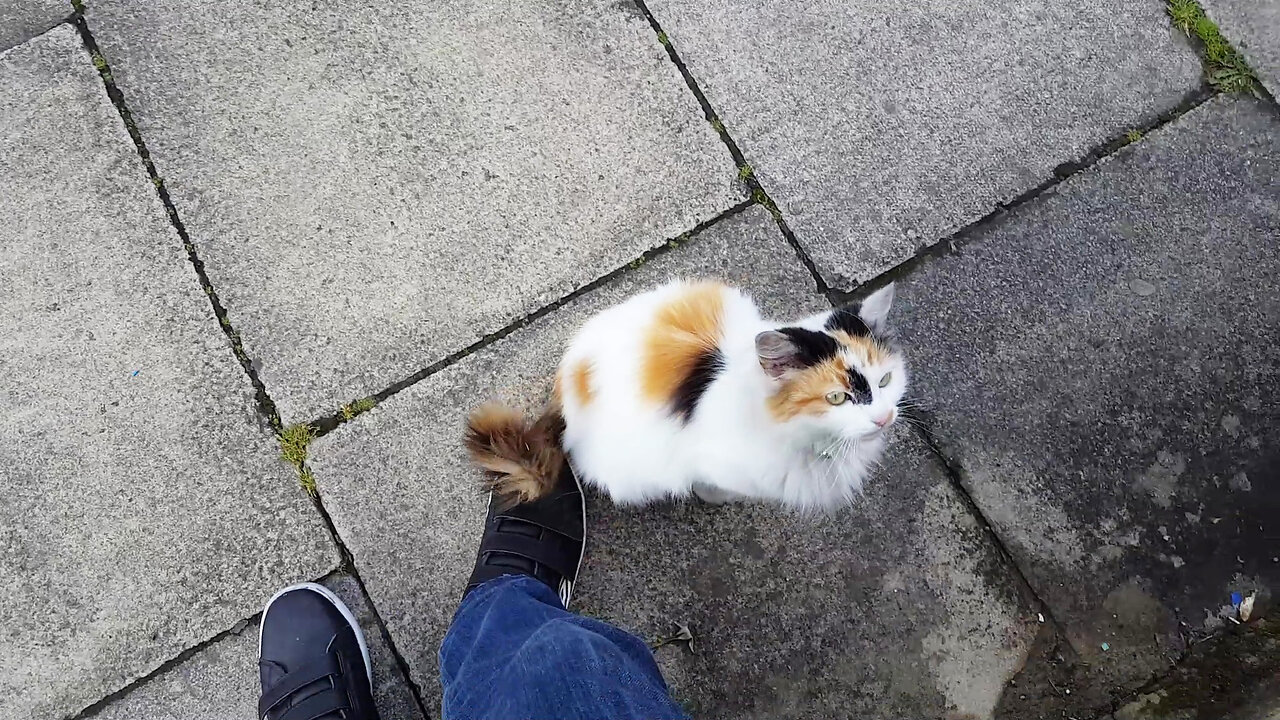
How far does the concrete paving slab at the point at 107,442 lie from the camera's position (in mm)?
2037

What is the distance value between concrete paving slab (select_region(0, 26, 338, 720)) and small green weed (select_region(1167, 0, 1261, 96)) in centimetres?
304

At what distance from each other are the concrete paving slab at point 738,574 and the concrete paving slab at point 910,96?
28.6 inches

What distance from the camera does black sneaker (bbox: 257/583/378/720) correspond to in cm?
198

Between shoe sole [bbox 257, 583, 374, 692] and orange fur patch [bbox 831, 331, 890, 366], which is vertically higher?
orange fur patch [bbox 831, 331, 890, 366]

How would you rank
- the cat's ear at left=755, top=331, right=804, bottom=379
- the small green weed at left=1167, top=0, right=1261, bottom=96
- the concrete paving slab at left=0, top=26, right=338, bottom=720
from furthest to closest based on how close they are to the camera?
1. the small green weed at left=1167, top=0, right=1261, bottom=96
2. the concrete paving slab at left=0, top=26, right=338, bottom=720
3. the cat's ear at left=755, top=331, right=804, bottom=379

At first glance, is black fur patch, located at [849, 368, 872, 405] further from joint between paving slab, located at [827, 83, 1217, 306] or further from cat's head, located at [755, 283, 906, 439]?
joint between paving slab, located at [827, 83, 1217, 306]

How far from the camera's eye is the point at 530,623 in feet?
5.96

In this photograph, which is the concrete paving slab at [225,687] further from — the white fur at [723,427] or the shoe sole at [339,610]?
the white fur at [723,427]

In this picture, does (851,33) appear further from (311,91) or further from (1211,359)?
(311,91)

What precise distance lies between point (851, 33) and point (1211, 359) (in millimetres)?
1450

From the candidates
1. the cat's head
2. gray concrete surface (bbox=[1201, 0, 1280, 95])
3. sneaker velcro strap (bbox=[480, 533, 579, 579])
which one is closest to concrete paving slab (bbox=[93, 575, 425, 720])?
sneaker velcro strap (bbox=[480, 533, 579, 579])

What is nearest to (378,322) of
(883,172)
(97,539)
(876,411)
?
(97,539)

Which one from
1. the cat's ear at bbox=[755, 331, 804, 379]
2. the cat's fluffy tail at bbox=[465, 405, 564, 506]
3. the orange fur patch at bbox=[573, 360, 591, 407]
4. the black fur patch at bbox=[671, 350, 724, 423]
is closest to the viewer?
the cat's ear at bbox=[755, 331, 804, 379]

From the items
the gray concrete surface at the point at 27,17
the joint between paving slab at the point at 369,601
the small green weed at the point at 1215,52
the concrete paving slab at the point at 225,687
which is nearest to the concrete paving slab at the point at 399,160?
the gray concrete surface at the point at 27,17
